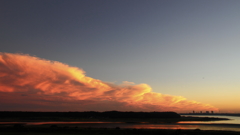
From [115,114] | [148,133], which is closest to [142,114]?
[115,114]

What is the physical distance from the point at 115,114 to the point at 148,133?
353 feet

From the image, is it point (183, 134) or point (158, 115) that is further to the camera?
point (158, 115)

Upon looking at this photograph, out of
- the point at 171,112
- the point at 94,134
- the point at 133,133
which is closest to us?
the point at 94,134

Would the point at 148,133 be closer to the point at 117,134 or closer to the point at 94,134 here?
the point at 117,134

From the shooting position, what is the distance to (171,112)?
159 m

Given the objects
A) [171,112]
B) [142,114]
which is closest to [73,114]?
[142,114]

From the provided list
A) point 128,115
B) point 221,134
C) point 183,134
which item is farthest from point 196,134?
point 128,115

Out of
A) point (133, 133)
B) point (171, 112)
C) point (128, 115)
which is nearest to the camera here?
point (133, 133)

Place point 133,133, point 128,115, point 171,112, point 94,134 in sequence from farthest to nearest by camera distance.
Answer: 1. point 171,112
2. point 128,115
3. point 133,133
4. point 94,134

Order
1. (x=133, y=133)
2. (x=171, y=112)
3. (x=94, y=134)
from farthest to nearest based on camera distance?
(x=171, y=112), (x=133, y=133), (x=94, y=134)

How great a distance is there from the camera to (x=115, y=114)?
497 feet

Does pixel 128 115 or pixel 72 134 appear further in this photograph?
pixel 128 115

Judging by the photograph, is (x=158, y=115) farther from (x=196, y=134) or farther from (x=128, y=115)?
(x=196, y=134)

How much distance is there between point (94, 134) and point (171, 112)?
127 m
